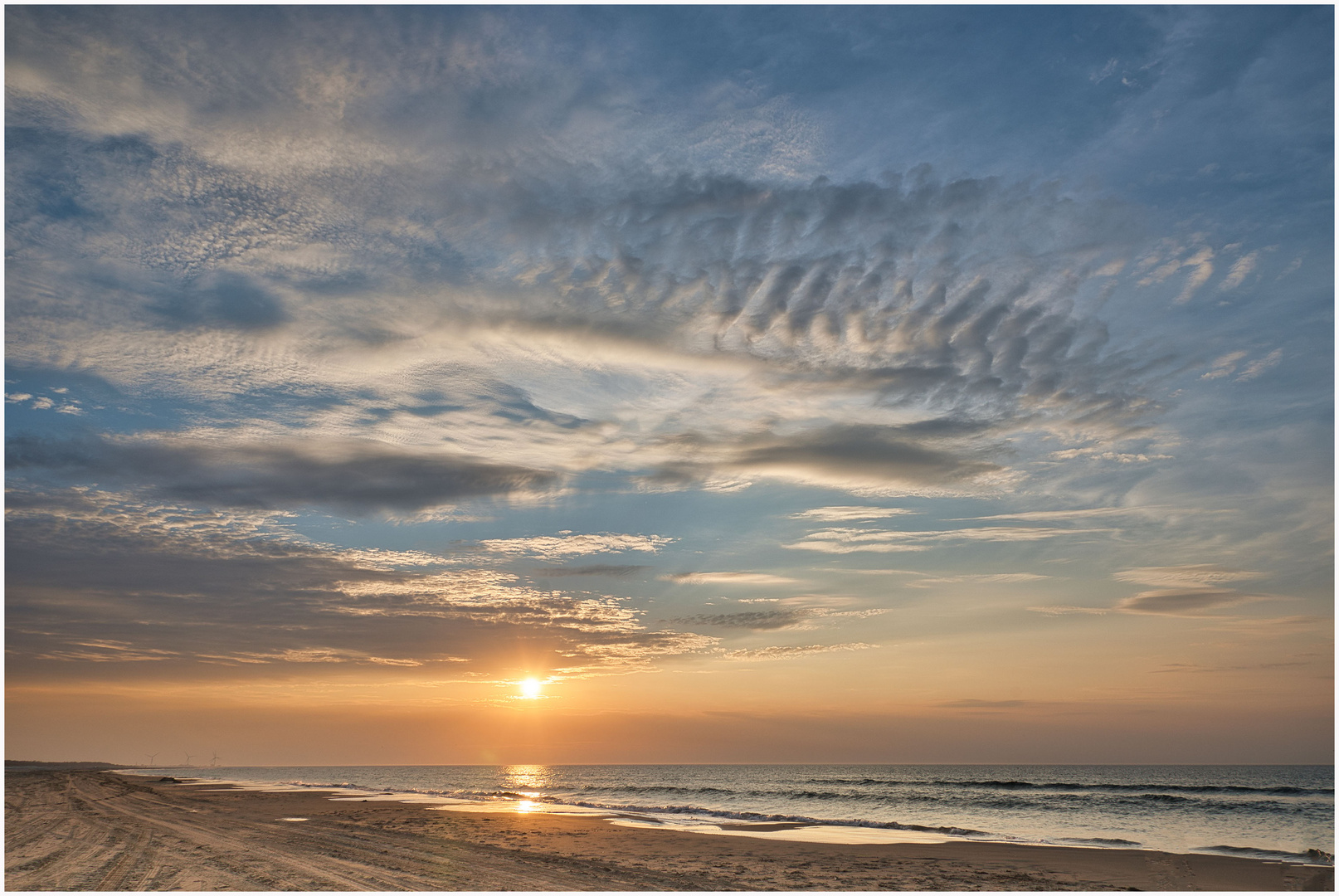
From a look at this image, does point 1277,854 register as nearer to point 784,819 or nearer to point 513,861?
point 784,819

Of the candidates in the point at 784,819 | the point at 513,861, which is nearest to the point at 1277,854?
the point at 784,819

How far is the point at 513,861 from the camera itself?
2419 cm

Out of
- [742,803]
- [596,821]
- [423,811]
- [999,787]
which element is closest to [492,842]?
[596,821]

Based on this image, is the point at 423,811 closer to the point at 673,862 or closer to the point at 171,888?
the point at 673,862

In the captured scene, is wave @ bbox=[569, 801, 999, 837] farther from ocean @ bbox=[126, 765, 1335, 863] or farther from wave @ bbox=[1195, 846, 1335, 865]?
wave @ bbox=[1195, 846, 1335, 865]

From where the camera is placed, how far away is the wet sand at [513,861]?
1970 centimetres

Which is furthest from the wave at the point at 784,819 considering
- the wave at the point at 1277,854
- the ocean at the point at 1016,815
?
the wave at the point at 1277,854

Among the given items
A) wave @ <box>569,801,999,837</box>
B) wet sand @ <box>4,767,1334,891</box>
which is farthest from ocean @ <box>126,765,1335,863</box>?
wet sand @ <box>4,767,1334,891</box>

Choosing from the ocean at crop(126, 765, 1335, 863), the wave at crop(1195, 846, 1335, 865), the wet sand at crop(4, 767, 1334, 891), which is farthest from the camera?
the ocean at crop(126, 765, 1335, 863)

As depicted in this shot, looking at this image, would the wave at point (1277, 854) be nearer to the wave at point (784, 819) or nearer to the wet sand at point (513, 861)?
the wet sand at point (513, 861)

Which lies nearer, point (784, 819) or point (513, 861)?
point (513, 861)

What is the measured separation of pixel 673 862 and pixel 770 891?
6116mm

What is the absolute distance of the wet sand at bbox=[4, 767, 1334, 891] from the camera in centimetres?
1970

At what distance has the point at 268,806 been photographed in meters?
46.2
